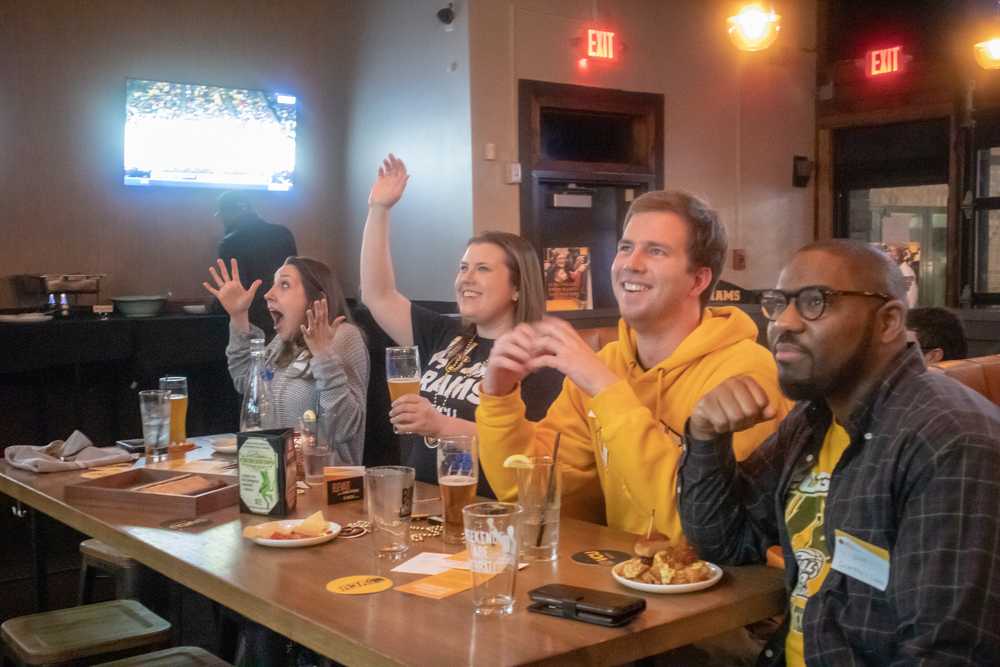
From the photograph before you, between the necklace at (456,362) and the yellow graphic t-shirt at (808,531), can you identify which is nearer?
the yellow graphic t-shirt at (808,531)

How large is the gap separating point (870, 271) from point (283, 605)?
3.49 ft

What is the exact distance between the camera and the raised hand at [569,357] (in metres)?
2.02

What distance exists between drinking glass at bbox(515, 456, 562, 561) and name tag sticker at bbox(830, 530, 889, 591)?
51cm

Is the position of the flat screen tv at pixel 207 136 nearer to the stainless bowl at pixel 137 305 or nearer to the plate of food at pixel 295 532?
the stainless bowl at pixel 137 305

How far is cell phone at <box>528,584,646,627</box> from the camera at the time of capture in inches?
59.8

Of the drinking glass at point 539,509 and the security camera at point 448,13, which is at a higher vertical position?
the security camera at point 448,13

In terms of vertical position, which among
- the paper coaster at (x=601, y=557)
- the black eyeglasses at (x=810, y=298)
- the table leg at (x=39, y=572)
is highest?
the black eyeglasses at (x=810, y=298)

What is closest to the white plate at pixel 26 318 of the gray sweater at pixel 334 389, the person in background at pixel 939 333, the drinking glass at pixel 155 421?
the gray sweater at pixel 334 389

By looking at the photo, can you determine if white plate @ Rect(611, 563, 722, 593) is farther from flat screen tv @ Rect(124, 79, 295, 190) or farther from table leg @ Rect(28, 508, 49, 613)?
flat screen tv @ Rect(124, 79, 295, 190)

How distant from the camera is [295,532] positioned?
2.03 m

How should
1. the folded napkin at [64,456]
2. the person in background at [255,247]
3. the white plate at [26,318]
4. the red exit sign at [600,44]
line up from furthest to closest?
1. the red exit sign at [600,44]
2. the person in background at [255,247]
3. the white plate at [26,318]
4. the folded napkin at [64,456]

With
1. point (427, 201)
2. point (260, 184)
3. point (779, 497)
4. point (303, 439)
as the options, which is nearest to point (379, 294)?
point (303, 439)

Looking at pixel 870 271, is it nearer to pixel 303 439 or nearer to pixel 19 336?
pixel 303 439

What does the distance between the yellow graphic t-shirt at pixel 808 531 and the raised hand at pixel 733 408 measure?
12 cm
